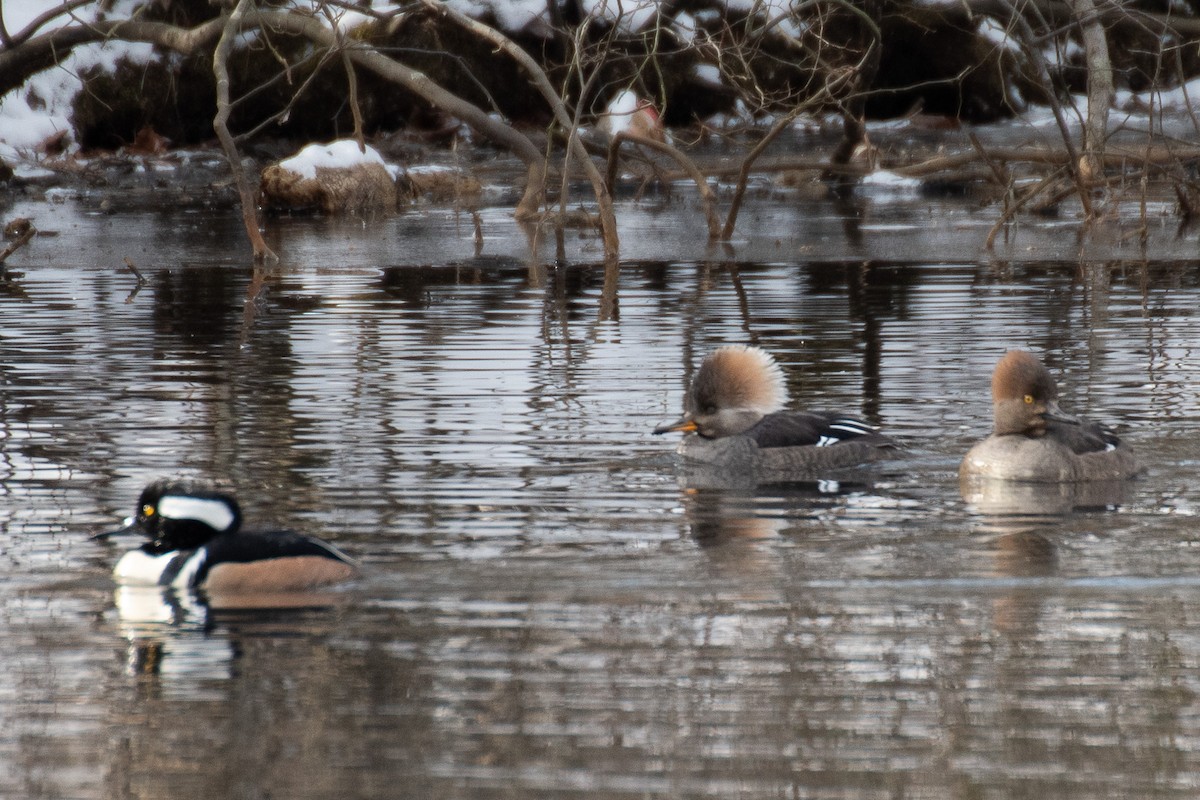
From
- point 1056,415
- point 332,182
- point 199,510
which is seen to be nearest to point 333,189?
point 332,182

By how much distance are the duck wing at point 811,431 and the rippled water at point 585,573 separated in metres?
0.24

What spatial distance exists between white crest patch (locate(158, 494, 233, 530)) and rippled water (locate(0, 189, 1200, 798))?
336mm

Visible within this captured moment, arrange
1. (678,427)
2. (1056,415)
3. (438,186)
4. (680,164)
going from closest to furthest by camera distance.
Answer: (1056,415), (678,427), (680,164), (438,186)

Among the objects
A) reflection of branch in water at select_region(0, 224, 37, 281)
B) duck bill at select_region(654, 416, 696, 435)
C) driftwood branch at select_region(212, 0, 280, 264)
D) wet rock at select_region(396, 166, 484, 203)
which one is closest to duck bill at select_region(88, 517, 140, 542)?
duck bill at select_region(654, 416, 696, 435)

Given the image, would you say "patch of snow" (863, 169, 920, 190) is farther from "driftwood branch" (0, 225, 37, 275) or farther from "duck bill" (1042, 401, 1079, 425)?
"duck bill" (1042, 401, 1079, 425)

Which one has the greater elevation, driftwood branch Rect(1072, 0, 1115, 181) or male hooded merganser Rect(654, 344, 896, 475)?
driftwood branch Rect(1072, 0, 1115, 181)

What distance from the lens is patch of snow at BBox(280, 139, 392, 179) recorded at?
2459 centimetres

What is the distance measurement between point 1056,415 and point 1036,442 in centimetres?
19

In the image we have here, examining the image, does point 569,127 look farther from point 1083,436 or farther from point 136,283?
point 1083,436

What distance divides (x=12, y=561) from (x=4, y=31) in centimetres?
1678

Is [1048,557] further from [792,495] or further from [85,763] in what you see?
[85,763]

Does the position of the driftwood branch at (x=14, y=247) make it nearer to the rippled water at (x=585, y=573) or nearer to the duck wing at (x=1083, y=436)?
the rippled water at (x=585, y=573)

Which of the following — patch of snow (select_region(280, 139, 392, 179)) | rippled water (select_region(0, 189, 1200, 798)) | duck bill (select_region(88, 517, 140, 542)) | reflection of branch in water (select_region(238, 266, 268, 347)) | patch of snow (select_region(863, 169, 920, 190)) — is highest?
patch of snow (select_region(280, 139, 392, 179))

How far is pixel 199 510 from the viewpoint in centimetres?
658
